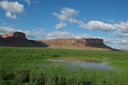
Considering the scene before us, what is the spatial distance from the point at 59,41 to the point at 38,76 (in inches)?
5557

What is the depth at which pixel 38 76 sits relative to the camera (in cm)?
622

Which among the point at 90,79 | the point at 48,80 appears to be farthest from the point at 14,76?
the point at 90,79

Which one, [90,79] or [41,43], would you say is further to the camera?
[41,43]

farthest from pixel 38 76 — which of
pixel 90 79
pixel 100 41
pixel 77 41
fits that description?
pixel 100 41

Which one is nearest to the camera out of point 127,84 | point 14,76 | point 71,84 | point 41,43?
point 71,84

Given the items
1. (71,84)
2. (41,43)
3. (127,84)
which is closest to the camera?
(71,84)

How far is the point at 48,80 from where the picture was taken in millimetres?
5934

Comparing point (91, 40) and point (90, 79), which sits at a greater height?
point (91, 40)

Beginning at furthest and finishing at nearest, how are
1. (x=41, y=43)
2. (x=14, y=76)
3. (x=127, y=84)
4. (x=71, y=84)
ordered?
(x=41, y=43), (x=14, y=76), (x=127, y=84), (x=71, y=84)

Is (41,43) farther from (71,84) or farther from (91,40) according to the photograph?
(71,84)

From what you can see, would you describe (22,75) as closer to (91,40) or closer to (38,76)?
(38,76)

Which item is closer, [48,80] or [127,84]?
[48,80]

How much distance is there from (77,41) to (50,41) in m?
39.0

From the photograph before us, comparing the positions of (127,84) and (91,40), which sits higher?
(91,40)
